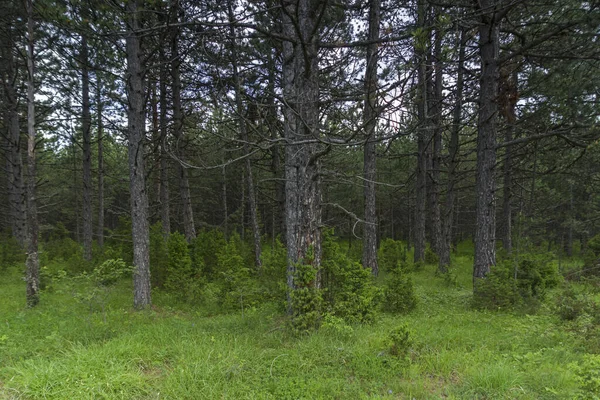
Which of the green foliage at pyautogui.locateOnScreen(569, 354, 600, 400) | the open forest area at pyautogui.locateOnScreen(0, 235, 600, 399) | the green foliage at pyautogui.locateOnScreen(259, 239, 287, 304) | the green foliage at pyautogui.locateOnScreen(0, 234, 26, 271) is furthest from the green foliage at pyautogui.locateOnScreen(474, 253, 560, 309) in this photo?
the green foliage at pyautogui.locateOnScreen(0, 234, 26, 271)

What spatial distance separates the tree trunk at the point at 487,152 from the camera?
6551mm

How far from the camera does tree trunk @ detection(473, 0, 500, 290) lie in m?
6.55

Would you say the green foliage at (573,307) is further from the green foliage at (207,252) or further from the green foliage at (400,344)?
the green foliage at (207,252)

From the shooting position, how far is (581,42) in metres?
5.63

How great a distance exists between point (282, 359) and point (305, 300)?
38.4 inches

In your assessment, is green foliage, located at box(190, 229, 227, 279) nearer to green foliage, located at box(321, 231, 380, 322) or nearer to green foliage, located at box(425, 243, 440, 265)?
green foliage, located at box(321, 231, 380, 322)

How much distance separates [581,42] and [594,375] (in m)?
6.10

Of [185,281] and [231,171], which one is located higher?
[231,171]

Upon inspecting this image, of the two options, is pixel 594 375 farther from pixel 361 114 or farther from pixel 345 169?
pixel 345 169

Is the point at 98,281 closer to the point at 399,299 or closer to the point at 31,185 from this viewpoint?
the point at 31,185

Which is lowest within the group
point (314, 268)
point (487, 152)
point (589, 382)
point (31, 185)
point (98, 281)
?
point (589, 382)

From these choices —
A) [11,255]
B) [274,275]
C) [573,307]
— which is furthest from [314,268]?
[11,255]

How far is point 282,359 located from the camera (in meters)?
3.79

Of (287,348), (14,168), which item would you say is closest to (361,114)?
(287,348)
